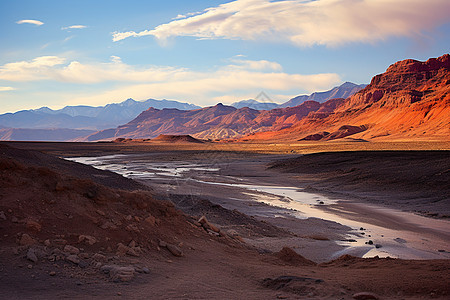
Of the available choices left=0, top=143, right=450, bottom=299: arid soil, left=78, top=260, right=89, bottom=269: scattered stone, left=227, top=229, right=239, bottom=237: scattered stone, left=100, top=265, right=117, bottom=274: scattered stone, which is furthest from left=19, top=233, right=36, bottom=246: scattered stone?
left=227, top=229, right=239, bottom=237: scattered stone

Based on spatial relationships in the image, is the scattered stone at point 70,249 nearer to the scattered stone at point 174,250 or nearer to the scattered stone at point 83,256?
the scattered stone at point 83,256

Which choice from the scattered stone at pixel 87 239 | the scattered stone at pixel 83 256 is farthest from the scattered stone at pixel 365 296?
the scattered stone at pixel 87 239

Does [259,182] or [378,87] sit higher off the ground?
[378,87]

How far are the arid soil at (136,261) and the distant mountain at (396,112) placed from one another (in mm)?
88856

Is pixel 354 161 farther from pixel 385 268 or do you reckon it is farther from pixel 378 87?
pixel 378 87

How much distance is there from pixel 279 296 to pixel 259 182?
972 inches

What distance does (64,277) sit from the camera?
5.83 m

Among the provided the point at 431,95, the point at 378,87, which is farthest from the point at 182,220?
the point at 378,87

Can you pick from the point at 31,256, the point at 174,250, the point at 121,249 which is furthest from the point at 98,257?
the point at 174,250

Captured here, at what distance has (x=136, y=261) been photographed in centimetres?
669

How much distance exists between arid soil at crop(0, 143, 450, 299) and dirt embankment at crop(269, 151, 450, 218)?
11.8 m

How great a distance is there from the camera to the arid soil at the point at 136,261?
5656mm

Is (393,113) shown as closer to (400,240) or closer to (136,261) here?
(400,240)

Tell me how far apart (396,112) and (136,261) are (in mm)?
129079
